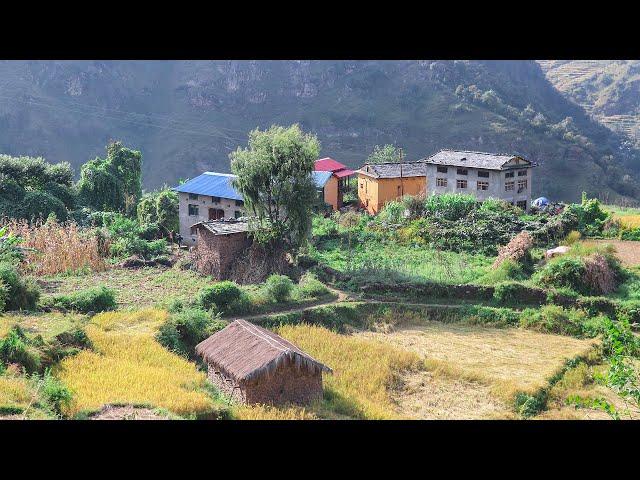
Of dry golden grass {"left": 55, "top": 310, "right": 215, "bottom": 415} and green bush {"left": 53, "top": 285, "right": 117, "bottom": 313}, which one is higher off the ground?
green bush {"left": 53, "top": 285, "right": 117, "bottom": 313}

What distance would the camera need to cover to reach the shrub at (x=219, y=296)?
2148 centimetres

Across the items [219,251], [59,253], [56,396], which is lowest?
[56,396]

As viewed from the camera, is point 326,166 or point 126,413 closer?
point 126,413

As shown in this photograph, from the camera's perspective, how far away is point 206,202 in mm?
33406

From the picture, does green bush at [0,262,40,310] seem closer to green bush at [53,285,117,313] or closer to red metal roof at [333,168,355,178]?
green bush at [53,285,117,313]

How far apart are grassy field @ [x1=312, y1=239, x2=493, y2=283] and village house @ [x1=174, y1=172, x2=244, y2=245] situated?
486 cm

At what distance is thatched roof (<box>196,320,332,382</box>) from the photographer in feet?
50.8

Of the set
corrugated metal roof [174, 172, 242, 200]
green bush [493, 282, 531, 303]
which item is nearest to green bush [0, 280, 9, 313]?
corrugated metal roof [174, 172, 242, 200]

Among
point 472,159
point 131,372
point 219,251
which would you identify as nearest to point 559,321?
point 219,251

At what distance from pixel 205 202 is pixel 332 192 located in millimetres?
7590

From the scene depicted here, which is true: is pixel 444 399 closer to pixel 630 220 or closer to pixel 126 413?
pixel 126 413

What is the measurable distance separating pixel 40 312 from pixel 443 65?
68.7 meters

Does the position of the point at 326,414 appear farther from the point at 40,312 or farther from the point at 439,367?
the point at 40,312

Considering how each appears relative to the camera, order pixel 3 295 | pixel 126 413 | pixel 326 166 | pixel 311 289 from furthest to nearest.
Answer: pixel 326 166 < pixel 311 289 < pixel 3 295 < pixel 126 413
